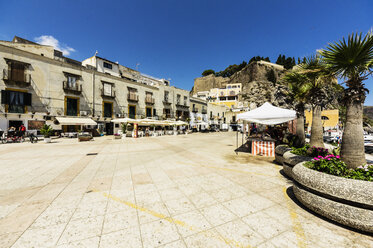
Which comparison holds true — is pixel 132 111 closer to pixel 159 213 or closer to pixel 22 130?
pixel 22 130

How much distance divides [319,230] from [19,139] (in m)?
21.8

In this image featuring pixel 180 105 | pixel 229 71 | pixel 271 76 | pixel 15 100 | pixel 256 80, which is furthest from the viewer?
pixel 229 71

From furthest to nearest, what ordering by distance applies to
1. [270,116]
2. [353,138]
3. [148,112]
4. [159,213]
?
[148,112] < [270,116] < [353,138] < [159,213]

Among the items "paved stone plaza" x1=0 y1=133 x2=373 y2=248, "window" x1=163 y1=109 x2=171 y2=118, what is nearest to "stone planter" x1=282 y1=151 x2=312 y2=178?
"paved stone plaza" x1=0 y1=133 x2=373 y2=248

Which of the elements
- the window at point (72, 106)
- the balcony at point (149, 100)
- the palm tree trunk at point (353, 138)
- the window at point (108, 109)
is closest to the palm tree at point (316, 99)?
the palm tree trunk at point (353, 138)

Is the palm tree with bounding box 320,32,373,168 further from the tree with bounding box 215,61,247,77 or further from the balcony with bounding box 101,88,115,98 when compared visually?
the tree with bounding box 215,61,247,77

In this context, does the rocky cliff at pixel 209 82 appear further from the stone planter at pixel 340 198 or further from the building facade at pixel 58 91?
the stone planter at pixel 340 198

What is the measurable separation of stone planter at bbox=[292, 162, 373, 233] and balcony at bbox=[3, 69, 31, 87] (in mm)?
25928

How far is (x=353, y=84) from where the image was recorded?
11.0 ft

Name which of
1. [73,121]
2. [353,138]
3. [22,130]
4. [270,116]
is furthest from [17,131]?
[353,138]

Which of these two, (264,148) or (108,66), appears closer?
(264,148)

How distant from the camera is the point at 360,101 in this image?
3.32 metres

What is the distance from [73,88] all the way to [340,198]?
86.5 feet

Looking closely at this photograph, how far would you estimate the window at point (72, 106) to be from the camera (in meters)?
19.9
